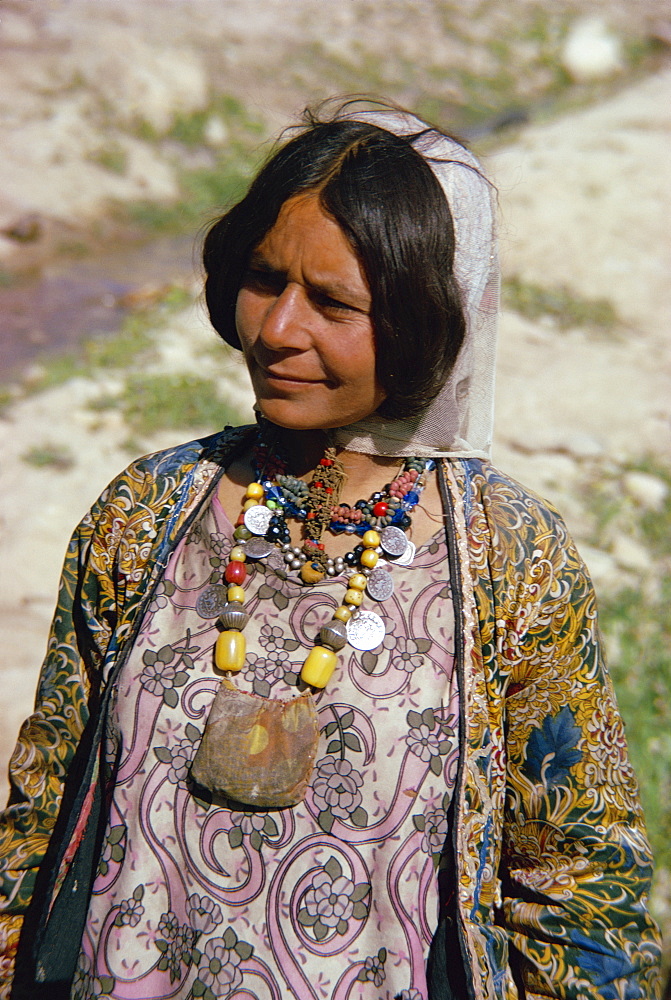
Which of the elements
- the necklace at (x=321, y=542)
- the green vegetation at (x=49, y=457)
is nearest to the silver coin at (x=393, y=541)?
the necklace at (x=321, y=542)


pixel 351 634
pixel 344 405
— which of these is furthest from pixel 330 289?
pixel 351 634

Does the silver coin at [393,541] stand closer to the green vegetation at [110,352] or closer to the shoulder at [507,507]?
the shoulder at [507,507]

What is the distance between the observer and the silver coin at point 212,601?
1678 millimetres

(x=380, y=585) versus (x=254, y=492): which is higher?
(x=254, y=492)

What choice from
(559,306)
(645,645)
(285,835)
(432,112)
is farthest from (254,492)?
(432,112)

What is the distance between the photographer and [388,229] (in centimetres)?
149

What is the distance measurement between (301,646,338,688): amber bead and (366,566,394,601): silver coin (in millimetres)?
147

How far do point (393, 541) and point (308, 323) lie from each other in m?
0.44

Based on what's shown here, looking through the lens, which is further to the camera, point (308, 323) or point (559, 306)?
point (559, 306)

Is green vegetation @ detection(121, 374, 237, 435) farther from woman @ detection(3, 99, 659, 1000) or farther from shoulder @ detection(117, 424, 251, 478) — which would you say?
woman @ detection(3, 99, 659, 1000)

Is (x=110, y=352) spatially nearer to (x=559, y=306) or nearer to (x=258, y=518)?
(x=559, y=306)

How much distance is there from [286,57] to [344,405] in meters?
13.4

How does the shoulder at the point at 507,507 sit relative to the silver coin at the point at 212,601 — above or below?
above

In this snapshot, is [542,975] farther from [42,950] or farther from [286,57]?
[286,57]
